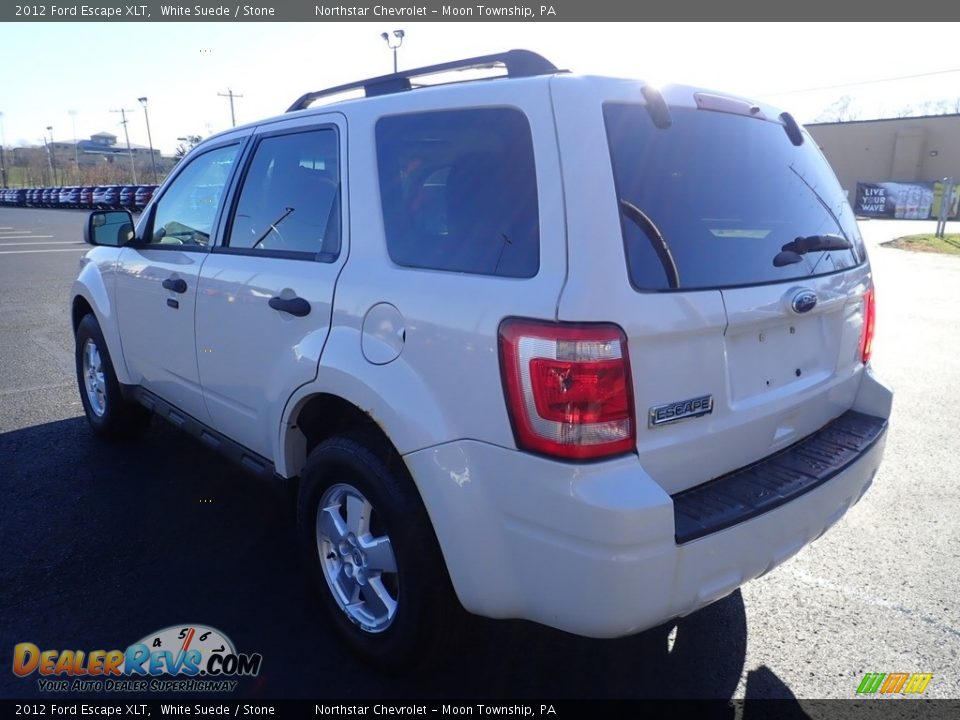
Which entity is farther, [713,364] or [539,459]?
[713,364]

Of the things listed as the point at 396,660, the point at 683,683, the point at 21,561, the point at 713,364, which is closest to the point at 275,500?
the point at 21,561

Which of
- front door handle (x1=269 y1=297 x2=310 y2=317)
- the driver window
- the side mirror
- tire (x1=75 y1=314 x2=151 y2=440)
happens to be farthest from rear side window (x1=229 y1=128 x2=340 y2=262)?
tire (x1=75 y1=314 x2=151 y2=440)

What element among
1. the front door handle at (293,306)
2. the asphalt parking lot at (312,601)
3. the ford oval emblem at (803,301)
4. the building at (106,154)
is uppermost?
the building at (106,154)

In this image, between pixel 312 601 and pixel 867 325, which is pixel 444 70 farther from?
pixel 312 601

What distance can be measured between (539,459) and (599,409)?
0.22 m

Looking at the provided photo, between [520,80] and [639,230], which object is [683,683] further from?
[520,80]

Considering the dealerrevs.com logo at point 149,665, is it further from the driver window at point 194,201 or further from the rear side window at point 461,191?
the driver window at point 194,201

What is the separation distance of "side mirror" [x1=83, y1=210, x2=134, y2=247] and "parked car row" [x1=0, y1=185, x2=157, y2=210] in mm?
28199

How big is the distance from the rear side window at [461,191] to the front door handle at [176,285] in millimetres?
1465

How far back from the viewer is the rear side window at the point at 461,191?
2152 mm

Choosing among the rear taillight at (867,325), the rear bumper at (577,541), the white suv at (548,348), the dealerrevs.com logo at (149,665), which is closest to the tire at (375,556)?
the white suv at (548,348)

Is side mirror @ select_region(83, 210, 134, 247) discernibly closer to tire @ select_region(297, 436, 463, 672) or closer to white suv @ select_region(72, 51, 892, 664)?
white suv @ select_region(72, 51, 892, 664)

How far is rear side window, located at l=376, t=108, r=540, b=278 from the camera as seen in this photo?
2.15 meters

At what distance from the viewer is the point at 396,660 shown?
8.19 ft
